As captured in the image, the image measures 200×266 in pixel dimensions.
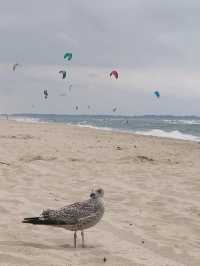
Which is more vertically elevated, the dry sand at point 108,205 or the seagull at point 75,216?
the seagull at point 75,216

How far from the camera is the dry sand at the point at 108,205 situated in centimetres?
576

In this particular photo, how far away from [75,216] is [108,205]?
9.25 ft

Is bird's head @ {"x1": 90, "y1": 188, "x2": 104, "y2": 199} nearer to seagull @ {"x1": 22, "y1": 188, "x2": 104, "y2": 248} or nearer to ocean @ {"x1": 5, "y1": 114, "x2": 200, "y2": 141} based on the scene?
seagull @ {"x1": 22, "y1": 188, "x2": 104, "y2": 248}

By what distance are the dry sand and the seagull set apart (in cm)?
24

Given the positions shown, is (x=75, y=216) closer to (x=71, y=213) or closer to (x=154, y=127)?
(x=71, y=213)

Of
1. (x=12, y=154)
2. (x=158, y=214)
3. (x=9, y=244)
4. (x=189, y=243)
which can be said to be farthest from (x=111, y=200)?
(x=12, y=154)

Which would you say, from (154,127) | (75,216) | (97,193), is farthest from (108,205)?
(154,127)

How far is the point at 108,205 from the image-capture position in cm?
880

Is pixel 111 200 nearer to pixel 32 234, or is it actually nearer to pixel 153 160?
pixel 32 234

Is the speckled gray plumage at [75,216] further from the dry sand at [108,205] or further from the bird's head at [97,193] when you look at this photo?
the dry sand at [108,205]

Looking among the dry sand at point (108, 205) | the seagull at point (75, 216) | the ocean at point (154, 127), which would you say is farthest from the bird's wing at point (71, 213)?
the ocean at point (154, 127)

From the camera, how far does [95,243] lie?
632 cm

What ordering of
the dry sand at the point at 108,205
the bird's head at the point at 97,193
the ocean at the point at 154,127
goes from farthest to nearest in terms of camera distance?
the ocean at the point at 154,127 → the bird's head at the point at 97,193 → the dry sand at the point at 108,205

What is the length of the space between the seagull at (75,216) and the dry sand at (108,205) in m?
0.24
